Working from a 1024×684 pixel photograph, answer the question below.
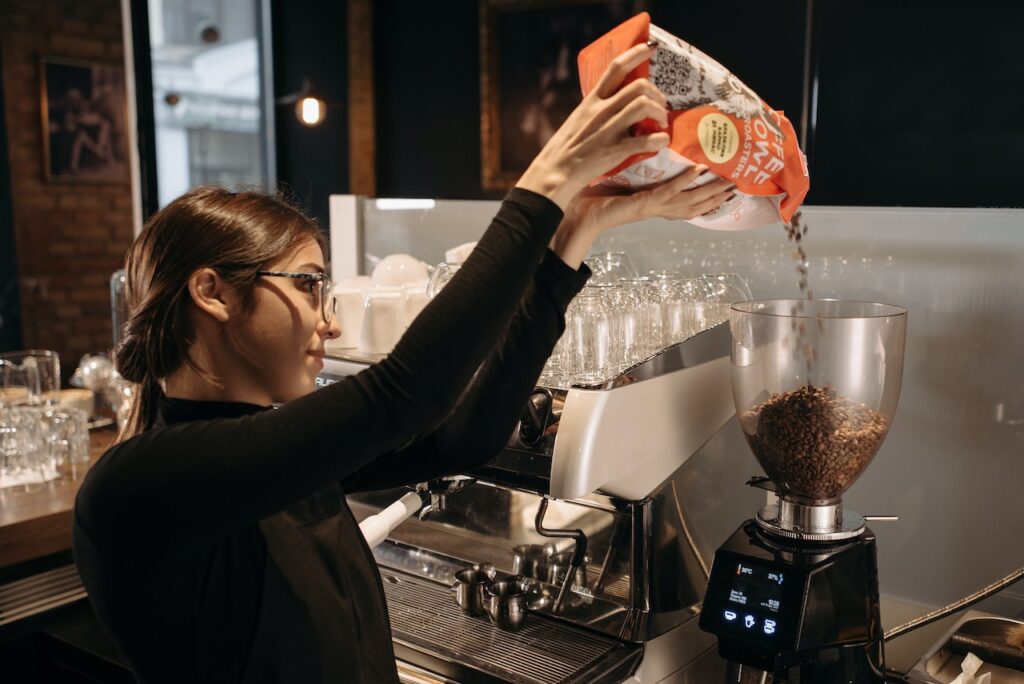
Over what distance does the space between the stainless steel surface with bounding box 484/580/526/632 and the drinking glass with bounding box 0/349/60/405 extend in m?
1.59

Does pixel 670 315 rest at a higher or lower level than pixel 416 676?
higher

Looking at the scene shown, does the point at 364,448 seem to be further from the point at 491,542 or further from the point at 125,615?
the point at 491,542

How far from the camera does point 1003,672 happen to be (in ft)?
4.56

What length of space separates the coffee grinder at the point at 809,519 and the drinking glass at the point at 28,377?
6.46 feet

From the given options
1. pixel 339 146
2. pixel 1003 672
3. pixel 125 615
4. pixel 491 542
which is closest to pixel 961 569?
pixel 1003 672

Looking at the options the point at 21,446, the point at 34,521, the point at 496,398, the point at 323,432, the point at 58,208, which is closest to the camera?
the point at 323,432

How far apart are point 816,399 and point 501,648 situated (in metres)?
0.58

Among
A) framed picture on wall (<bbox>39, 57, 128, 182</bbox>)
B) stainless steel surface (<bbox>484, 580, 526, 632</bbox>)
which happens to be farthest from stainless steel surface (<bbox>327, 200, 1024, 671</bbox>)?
framed picture on wall (<bbox>39, 57, 128, 182</bbox>)

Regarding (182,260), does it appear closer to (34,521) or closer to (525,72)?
(34,521)

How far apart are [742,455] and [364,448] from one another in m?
0.91

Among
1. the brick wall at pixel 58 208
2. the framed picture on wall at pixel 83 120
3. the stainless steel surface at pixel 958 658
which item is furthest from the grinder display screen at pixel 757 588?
the framed picture on wall at pixel 83 120

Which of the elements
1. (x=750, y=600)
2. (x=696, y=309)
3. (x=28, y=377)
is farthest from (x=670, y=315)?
(x=28, y=377)

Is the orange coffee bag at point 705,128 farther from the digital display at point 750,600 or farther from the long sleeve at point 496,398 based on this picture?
the digital display at point 750,600

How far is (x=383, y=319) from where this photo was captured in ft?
5.83
